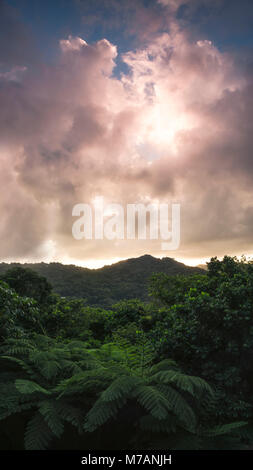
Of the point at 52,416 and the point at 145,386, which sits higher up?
the point at 145,386

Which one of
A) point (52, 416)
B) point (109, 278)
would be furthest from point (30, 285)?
point (109, 278)

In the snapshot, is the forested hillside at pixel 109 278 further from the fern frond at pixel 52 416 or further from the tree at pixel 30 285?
the fern frond at pixel 52 416

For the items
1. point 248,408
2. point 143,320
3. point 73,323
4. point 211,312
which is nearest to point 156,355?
point 211,312

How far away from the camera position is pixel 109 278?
43.1 meters

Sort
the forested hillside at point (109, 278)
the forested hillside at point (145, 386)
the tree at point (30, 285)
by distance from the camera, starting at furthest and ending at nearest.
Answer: the forested hillside at point (109, 278)
the tree at point (30, 285)
the forested hillside at point (145, 386)

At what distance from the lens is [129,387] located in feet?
9.95

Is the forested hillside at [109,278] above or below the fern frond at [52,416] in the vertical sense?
above

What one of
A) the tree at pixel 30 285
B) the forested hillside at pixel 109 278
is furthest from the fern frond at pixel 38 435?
the forested hillside at pixel 109 278

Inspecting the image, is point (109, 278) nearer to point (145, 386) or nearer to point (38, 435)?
point (145, 386)

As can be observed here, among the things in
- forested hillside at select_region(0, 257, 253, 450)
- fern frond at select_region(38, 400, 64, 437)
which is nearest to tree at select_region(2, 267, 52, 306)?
forested hillside at select_region(0, 257, 253, 450)

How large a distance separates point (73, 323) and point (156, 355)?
Answer: 310 inches

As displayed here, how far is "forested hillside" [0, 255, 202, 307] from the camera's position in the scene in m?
35.6

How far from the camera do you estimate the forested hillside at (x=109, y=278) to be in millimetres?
35594

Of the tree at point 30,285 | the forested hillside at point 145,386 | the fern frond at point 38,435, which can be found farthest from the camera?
the tree at point 30,285
